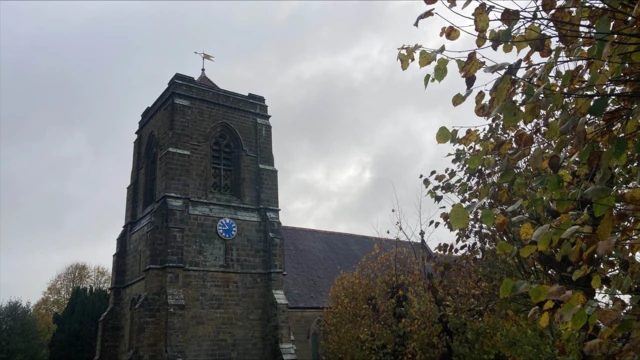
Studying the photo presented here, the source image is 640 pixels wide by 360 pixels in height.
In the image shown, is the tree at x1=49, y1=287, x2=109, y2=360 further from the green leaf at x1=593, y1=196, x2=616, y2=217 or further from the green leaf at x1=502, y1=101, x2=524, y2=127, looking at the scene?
the green leaf at x1=593, y1=196, x2=616, y2=217

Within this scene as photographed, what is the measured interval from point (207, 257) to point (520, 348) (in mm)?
12813

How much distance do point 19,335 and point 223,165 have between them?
73.1 ft

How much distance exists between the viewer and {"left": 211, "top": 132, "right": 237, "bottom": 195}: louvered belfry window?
20531mm

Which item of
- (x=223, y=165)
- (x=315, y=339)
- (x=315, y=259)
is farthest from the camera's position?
(x=315, y=259)

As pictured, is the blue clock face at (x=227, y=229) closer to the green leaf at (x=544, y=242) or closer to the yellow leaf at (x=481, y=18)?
the yellow leaf at (x=481, y=18)

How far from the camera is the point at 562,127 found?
10.5 feet

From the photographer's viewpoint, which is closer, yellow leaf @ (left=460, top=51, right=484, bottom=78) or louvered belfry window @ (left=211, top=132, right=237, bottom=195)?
yellow leaf @ (left=460, top=51, right=484, bottom=78)

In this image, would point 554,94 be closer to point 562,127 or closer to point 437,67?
point 562,127

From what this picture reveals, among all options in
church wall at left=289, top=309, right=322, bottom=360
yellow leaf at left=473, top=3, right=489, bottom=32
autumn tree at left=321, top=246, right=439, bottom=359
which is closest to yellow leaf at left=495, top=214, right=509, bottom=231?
yellow leaf at left=473, top=3, right=489, bottom=32

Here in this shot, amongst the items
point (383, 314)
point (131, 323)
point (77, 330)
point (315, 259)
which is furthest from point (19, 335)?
point (383, 314)

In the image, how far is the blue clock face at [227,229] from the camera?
63.1 ft

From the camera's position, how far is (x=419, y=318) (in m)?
14.1

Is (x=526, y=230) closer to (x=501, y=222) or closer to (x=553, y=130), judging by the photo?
(x=501, y=222)

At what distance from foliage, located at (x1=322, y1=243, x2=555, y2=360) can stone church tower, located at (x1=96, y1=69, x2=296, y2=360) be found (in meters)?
2.60
